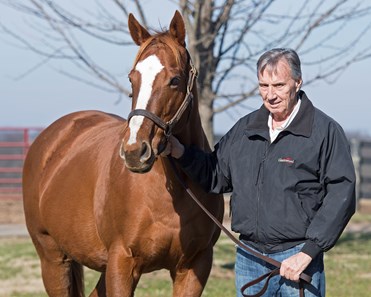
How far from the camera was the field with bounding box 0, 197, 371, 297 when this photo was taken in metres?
7.83

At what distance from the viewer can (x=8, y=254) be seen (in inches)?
420

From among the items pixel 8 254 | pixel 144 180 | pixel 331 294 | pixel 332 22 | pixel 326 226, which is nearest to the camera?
pixel 326 226

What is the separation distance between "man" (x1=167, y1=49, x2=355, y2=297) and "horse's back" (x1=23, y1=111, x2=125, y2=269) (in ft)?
4.20

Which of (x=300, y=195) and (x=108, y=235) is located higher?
(x=300, y=195)

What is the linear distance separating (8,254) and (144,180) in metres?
6.53

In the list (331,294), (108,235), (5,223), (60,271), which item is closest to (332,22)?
(331,294)

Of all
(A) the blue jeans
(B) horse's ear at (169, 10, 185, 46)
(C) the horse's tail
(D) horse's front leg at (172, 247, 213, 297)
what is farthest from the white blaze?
(C) the horse's tail

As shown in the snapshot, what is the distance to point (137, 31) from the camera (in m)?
4.45

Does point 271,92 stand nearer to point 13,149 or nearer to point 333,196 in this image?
point 333,196

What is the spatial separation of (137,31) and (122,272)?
1.35 m

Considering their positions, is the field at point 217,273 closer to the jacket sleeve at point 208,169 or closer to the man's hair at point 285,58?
the jacket sleeve at point 208,169

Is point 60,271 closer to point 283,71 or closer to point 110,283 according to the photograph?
point 110,283

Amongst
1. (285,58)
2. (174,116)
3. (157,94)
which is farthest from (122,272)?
(285,58)

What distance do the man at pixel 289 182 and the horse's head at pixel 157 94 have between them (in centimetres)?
41
